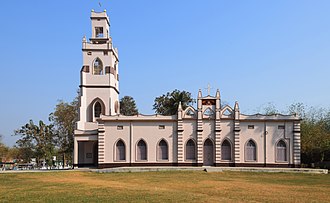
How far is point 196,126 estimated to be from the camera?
3819cm

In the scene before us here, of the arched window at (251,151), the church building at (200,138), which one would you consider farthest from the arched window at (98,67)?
the arched window at (251,151)

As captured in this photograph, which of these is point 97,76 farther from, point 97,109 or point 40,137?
point 40,137

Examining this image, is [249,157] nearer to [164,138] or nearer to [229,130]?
[229,130]

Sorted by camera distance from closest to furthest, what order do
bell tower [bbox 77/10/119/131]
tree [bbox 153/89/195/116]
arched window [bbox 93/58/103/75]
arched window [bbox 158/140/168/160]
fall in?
arched window [bbox 158/140/168/160] < bell tower [bbox 77/10/119/131] < arched window [bbox 93/58/103/75] < tree [bbox 153/89/195/116]

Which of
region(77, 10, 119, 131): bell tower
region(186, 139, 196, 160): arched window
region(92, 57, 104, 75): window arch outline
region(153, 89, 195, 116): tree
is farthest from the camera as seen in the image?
region(153, 89, 195, 116): tree

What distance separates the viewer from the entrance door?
125 ft

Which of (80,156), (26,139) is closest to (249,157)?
(80,156)

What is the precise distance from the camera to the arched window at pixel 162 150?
38219 millimetres

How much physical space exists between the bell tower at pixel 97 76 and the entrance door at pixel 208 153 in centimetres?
996

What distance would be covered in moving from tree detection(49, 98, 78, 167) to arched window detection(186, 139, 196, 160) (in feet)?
70.9

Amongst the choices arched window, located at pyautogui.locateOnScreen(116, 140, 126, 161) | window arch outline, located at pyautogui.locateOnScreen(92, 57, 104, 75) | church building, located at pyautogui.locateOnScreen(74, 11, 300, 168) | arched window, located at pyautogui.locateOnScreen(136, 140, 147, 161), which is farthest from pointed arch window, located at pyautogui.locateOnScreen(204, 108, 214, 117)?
window arch outline, located at pyautogui.locateOnScreen(92, 57, 104, 75)

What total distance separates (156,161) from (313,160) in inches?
644

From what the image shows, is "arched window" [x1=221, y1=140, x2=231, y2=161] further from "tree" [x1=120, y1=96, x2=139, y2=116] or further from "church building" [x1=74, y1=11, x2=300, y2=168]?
"tree" [x1=120, y1=96, x2=139, y2=116]

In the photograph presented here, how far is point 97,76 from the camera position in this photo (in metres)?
41.8
